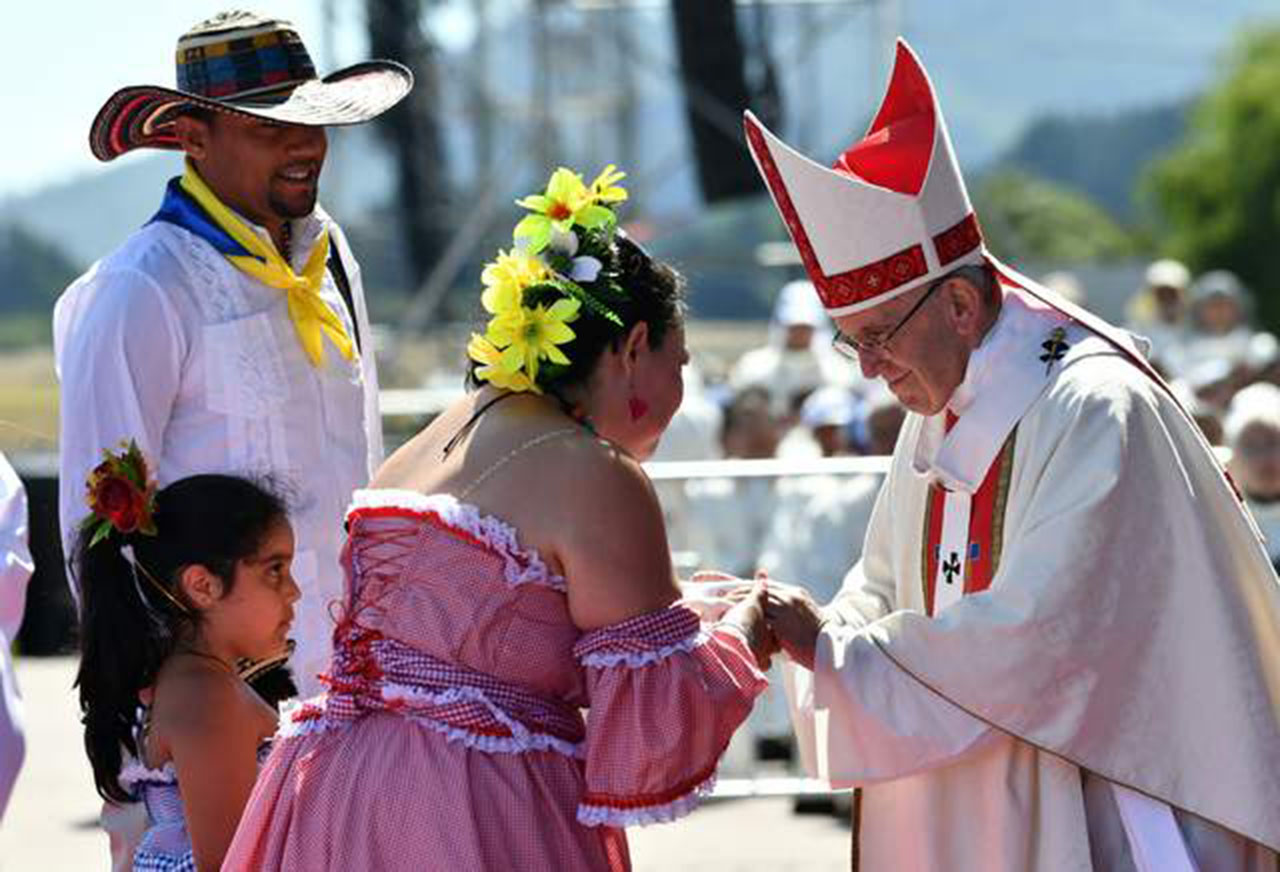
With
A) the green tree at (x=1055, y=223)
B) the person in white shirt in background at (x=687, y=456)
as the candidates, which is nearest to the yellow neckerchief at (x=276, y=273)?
the person in white shirt in background at (x=687, y=456)

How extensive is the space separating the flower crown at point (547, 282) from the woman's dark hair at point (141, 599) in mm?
631

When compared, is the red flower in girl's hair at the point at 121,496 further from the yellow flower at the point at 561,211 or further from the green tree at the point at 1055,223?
the green tree at the point at 1055,223

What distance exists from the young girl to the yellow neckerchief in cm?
58

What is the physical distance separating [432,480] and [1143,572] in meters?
1.18

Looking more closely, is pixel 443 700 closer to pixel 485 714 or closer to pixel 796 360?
pixel 485 714

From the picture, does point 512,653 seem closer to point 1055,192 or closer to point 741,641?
point 741,641

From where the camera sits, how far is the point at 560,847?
13.1 feet

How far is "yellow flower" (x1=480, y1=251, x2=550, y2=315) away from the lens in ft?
13.3

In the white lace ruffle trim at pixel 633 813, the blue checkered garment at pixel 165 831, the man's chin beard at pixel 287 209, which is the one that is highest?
the man's chin beard at pixel 287 209

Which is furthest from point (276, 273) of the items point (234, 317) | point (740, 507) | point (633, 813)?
point (740, 507)

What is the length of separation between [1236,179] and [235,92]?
248ft

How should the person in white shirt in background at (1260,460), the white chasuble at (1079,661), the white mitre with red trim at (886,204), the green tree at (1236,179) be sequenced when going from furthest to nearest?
the green tree at (1236,179) → the person in white shirt in background at (1260,460) → the white mitre with red trim at (886,204) → the white chasuble at (1079,661)

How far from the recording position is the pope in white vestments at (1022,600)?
Result: 4.11 m

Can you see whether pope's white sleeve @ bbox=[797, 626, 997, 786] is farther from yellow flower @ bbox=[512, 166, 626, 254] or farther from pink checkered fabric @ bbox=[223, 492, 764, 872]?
yellow flower @ bbox=[512, 166, 626, 254]
